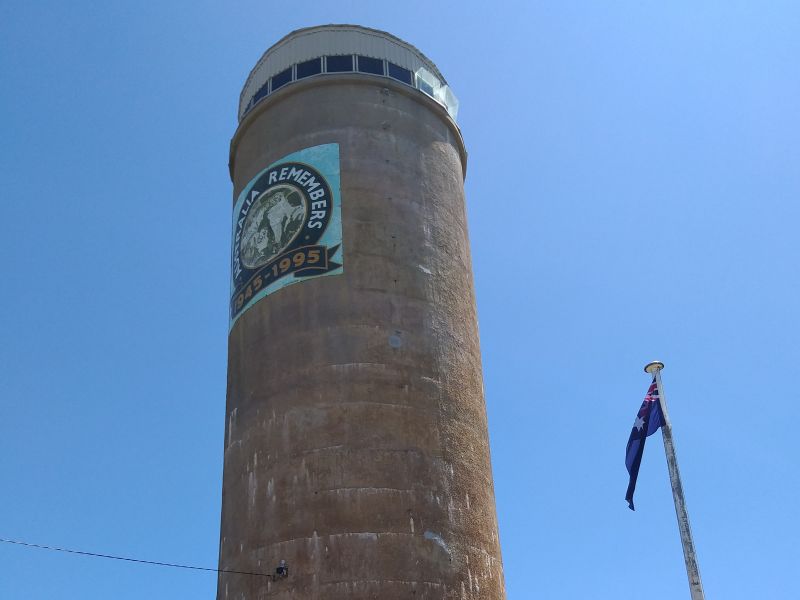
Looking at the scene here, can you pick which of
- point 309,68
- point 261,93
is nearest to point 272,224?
point 309,68

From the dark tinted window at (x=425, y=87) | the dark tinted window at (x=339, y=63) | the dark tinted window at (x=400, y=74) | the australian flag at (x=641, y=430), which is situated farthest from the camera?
the dark tinted window at (x=425, y=87)

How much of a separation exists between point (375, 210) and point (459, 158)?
5786 millimetres

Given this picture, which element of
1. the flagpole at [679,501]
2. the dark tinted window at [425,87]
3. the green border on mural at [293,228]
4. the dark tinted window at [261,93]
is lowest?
the flagpole at [679,501]

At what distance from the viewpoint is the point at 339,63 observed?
87.8 ft

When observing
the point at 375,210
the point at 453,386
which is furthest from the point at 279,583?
the point at 375,210

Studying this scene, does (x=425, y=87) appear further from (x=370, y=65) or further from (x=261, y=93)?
(x=261, y=93)

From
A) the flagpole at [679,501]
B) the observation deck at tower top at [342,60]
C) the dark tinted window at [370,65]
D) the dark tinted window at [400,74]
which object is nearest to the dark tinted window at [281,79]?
the observation deck at tower top at [342,60]

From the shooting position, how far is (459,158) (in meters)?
28.4

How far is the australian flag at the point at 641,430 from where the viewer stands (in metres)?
19.9

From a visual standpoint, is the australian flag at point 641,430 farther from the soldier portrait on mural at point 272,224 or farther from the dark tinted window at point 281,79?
the dark tinted window at point 281,79

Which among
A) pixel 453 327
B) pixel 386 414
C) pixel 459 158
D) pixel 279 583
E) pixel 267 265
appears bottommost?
pixel 279 583

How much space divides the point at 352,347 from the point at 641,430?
6995 mm

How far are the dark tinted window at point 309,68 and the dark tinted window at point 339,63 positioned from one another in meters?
0.27

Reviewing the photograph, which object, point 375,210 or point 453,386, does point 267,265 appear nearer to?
point 375,210
